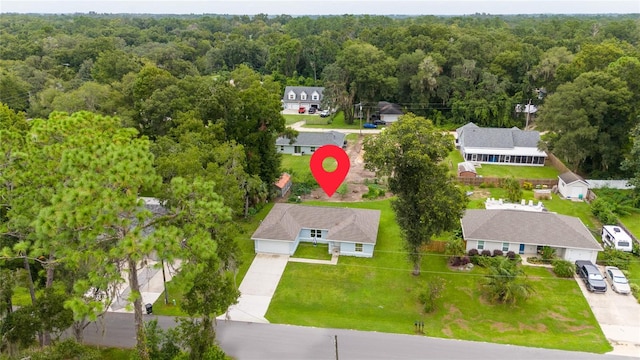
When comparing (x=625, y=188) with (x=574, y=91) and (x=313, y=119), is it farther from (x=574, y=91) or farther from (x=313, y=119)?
(x=313, y=119)

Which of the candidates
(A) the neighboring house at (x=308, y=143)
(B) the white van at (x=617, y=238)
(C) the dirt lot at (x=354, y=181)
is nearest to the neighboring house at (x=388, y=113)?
(C) the dirt lot at (x=354, y=181)

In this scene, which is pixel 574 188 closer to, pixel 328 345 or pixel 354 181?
pixel 354 181

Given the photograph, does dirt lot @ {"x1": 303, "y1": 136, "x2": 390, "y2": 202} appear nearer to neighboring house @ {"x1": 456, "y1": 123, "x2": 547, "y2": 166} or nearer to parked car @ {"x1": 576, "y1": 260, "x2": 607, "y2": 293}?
neighboring house @ {"x1": 456, "y1": 123, "x2": 547, "y2": 166}

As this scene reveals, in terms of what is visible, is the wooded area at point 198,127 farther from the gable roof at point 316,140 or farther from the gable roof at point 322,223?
the gable roof at point 316,140

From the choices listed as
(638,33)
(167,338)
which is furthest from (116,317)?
(638,33)

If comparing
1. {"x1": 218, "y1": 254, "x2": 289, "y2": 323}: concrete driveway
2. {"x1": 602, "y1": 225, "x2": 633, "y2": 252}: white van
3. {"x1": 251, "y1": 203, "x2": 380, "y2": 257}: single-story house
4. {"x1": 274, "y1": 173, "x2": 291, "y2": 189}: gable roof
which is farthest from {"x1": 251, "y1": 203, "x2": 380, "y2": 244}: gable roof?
{"x1": 602, "y1": 225, "x2": 633, "y2": 252}: white van

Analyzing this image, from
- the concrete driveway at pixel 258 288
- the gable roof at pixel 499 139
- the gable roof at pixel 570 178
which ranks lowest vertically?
the concrete driveway at pixel 258 288
